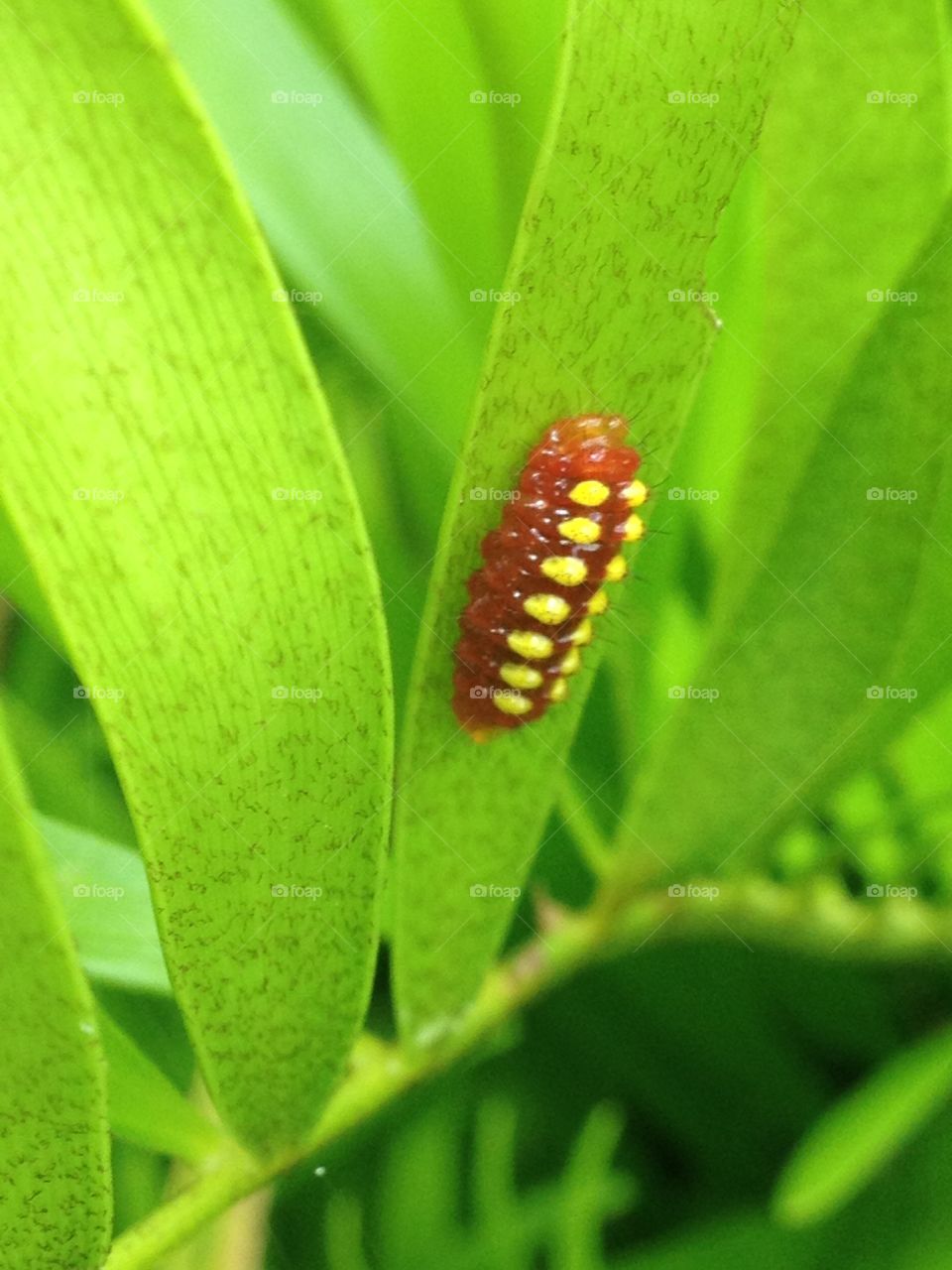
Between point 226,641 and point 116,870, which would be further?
point 116,870

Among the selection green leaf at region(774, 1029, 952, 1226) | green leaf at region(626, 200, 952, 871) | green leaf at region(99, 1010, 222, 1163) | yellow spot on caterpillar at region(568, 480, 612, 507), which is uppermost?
yellow spot on caterpillar at region(568, 480, 612, 507)

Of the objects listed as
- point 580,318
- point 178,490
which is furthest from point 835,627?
point 178,490

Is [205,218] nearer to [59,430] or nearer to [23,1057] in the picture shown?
[59,430]

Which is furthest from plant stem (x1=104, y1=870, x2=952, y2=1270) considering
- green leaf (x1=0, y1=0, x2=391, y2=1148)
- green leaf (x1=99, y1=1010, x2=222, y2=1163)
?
green leaf (x1=0, y1=0, x2=391, y2=1148)

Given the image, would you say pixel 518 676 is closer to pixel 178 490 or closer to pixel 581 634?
pixel 581 634

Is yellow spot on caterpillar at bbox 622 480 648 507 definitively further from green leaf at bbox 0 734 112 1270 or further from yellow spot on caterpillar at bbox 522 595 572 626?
green leaf at bbox 0 734 112 1270

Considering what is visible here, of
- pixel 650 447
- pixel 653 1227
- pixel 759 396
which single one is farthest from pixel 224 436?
pixel 653 1227

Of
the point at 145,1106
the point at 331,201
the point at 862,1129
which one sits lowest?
the point at 862,1129
